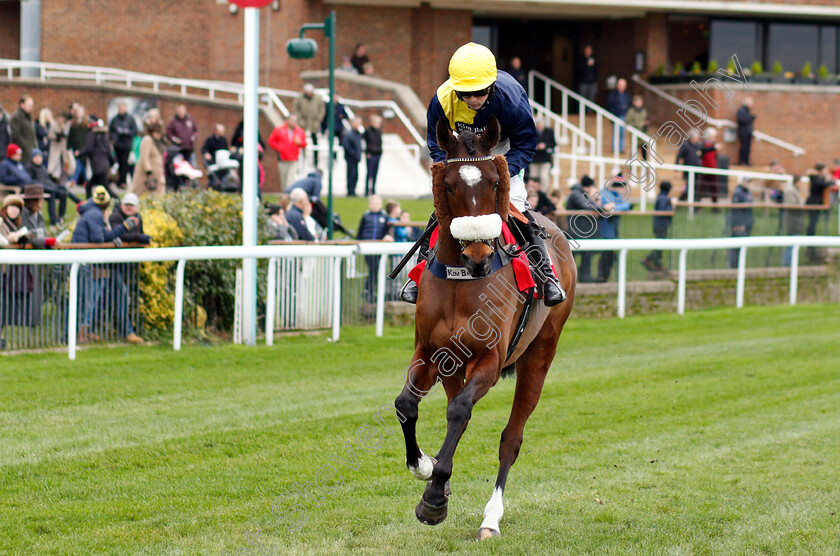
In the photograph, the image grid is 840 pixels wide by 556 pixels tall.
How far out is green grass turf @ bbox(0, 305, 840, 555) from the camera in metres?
5.13

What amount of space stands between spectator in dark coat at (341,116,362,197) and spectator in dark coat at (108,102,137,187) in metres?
3.63

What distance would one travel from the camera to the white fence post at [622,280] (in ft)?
43.2

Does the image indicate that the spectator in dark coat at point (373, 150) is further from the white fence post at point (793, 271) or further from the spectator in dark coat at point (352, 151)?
the white fence post at point (793, 271)

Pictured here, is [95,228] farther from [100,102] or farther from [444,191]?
[100,102]

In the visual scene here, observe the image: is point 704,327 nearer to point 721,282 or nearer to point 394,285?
point 721,282

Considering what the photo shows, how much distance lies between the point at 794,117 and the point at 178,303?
22.4m

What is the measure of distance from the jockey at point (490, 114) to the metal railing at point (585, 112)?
16794 millimetres

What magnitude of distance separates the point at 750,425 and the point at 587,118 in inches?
808

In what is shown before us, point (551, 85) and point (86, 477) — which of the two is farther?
point (551, 85)

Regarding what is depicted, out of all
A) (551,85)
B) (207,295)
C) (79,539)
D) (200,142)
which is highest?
(551,85)

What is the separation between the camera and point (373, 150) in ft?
64.5

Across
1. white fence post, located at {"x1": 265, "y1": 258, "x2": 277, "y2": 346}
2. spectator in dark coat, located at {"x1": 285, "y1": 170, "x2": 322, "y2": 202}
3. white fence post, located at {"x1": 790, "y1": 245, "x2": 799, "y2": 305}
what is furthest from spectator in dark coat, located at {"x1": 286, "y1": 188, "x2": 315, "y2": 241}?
white fence post, located at {"x1": 790, "y1": 245, "x2": 799, "y2": 305}

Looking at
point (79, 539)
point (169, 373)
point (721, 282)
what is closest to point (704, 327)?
point (721, 282)

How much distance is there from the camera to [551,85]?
29.2m
